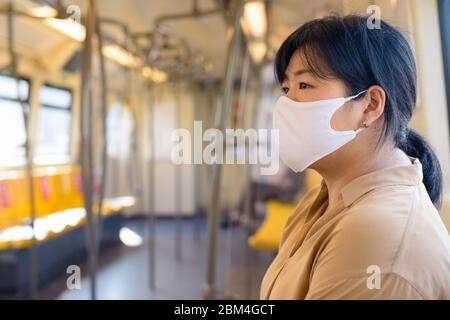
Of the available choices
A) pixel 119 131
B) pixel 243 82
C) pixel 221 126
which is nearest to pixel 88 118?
pixel 221 126

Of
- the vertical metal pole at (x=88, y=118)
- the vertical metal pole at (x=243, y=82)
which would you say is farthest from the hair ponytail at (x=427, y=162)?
the vertical metal pole at (x=243, y=82)

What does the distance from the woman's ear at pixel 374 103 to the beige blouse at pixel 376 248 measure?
Answer: 0.08 meters

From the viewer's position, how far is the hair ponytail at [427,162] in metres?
0.64

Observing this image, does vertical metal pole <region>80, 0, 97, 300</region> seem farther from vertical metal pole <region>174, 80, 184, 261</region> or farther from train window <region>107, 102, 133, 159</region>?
train window <region>107, 102, 133, 159</region>

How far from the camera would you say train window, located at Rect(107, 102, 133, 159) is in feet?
15.6

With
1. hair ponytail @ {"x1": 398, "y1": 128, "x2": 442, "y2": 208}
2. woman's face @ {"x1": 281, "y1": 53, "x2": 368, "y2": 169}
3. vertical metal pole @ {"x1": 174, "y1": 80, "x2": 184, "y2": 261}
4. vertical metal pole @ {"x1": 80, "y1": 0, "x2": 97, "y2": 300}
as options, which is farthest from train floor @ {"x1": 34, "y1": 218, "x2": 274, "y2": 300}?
woman's face @ {"x1": 281, "y1": 53, "x2": 368, "y2": 169}

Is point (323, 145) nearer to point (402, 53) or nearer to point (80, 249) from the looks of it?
point (402, 53)

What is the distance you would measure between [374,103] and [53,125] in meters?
4.15

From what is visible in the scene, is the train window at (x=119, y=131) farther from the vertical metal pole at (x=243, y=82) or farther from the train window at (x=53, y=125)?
the vertical metal pole at (x=243, y=82)

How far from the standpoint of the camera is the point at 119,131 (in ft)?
16.2

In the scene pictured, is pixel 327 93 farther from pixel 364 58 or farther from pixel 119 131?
pixel 119 131

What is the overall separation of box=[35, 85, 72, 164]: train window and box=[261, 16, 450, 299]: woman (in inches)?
145

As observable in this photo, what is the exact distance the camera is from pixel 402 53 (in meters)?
0.56
